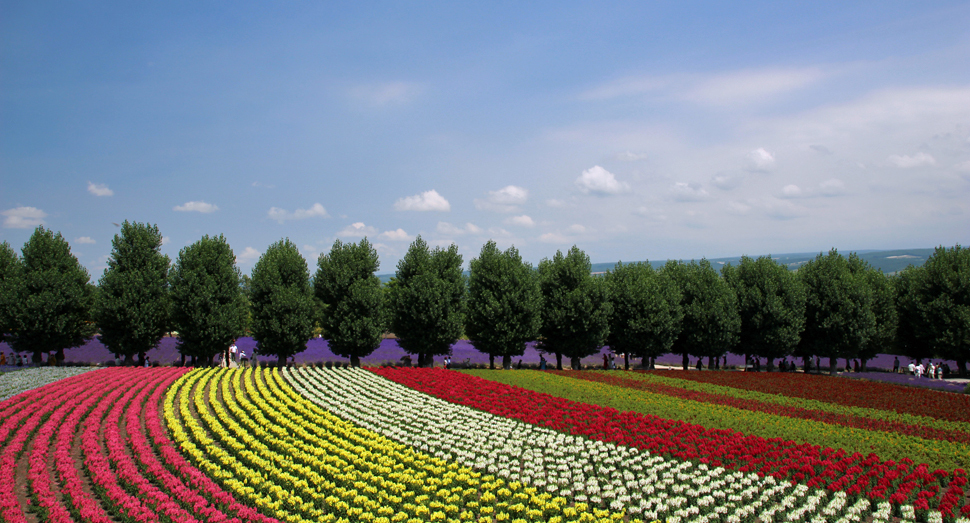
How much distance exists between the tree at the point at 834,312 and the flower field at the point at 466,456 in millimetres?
19268

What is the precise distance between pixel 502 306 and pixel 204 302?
24861mm

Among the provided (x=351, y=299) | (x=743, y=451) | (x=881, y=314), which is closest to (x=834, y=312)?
(x=881, y=314)

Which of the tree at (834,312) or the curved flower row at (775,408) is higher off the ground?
the tree at (834,312)

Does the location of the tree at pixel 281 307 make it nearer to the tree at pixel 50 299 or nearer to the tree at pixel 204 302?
the tree at pixel 204 302

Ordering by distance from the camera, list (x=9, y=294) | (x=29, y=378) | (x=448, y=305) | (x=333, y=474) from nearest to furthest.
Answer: (x=333, y=474)
(x=29, y=378)
(x=9, y=294)
(x=448, y=305)

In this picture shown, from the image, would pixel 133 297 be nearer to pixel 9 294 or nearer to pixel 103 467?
pixel 9 294

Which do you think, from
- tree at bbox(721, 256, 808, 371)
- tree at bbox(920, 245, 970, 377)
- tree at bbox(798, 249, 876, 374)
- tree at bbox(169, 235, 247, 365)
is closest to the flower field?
tree at bbox(169, 235, 247, 365)

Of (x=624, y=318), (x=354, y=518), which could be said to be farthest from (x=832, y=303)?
(x=354, y=518)

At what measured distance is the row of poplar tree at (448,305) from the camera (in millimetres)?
44031

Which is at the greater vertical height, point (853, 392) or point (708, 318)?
point (708, 318)

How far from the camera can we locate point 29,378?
1273 inches

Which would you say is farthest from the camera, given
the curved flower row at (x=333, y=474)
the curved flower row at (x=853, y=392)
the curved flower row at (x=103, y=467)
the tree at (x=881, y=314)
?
the tree at (x=881, y=314)

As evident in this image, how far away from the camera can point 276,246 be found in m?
52.9

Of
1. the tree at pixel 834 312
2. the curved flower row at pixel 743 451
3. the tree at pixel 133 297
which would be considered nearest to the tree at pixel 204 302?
the tree at pixel 133 297
